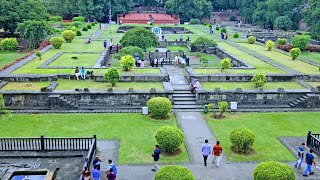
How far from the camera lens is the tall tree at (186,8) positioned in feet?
231

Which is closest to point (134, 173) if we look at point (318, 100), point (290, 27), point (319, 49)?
point (318, 100)

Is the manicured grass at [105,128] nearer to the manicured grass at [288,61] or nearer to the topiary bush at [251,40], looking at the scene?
the manicured grass at [288,61]

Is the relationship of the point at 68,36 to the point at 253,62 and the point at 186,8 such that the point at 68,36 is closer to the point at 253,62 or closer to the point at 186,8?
the point at 253,62

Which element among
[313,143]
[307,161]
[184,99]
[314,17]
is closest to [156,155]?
[307,161]

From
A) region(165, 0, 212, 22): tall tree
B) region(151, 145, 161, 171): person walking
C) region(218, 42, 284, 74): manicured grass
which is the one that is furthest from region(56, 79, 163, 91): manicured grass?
region(165, 0, 212, 22): tall tree

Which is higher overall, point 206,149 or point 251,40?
point 251,40

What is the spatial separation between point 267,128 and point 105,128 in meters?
7.38

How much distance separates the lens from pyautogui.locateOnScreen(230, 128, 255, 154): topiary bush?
13680 mm

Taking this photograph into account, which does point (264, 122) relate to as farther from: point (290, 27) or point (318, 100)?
point (290, 27)

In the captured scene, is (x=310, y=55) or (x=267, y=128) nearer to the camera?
(x=267, y=128)

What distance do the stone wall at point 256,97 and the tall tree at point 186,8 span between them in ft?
173

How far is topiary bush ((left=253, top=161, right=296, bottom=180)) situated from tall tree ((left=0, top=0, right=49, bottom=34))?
3833cm

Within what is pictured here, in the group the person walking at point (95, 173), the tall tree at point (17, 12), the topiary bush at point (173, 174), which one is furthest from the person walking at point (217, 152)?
the tall tree at point (17, 12)

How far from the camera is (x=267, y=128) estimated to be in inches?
659
